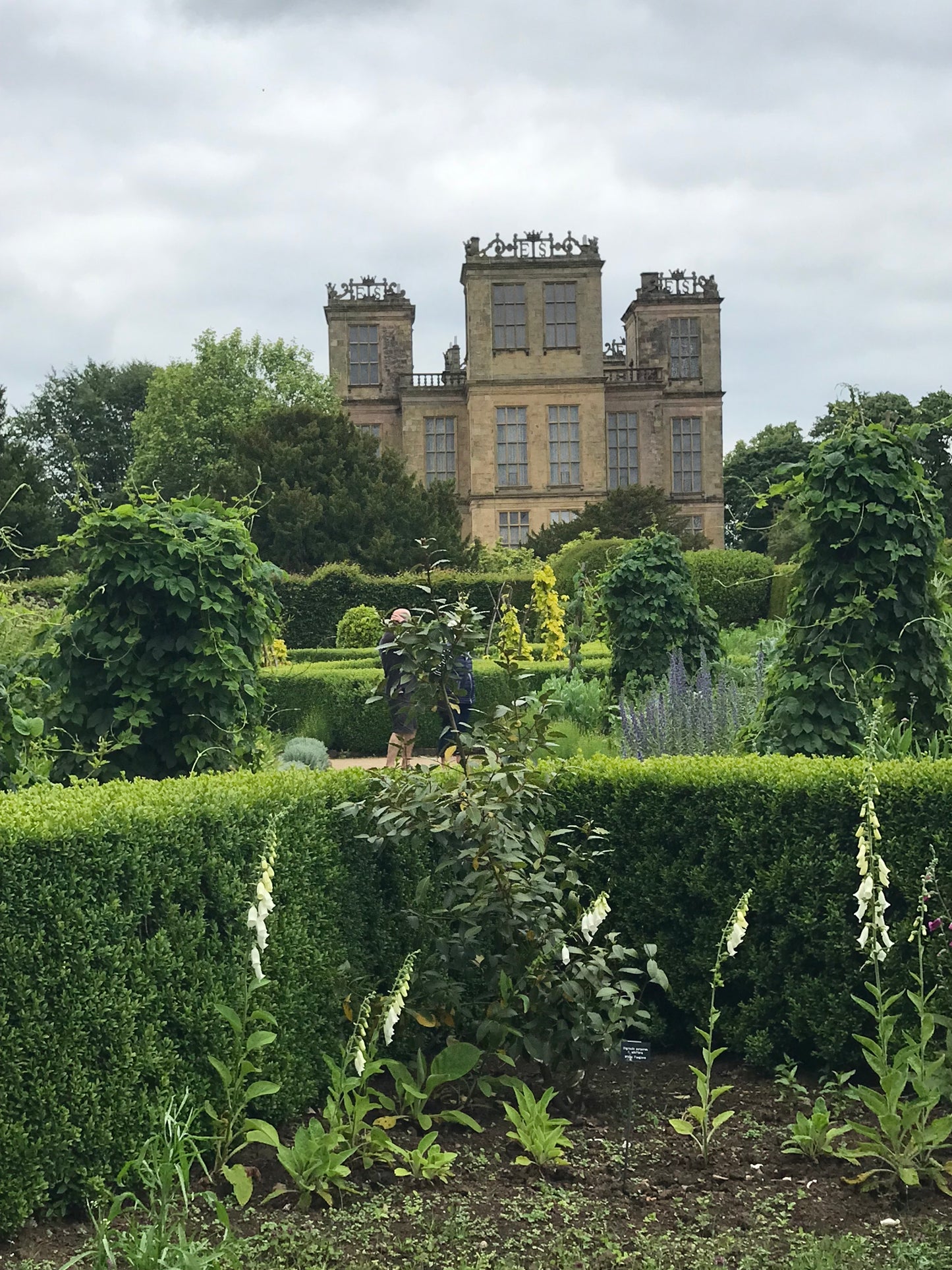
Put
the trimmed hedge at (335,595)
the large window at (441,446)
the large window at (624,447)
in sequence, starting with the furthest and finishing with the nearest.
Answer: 1. the large window at (624,447)
2. the large window at (441,446)
3. the trimmed hedge at (335,595)

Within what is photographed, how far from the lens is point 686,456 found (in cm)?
4178

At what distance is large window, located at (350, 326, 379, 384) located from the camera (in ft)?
140

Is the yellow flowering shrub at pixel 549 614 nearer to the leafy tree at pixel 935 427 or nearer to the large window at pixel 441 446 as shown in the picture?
the leafy tree at pixel 935 427

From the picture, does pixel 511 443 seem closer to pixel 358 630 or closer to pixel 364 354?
pixel 364 354

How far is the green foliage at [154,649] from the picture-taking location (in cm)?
553

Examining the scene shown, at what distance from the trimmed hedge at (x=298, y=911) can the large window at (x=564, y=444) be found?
3486 centimetres

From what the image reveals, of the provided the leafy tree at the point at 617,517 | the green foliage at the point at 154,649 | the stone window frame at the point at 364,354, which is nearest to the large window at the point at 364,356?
the stone window frame at the point at 364,354

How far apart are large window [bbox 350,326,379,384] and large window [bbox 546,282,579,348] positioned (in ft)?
21.5

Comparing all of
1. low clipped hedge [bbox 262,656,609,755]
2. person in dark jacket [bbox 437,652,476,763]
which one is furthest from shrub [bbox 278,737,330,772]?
person in dark jacket [bbox 437,652,476,763]

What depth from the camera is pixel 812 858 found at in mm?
4578

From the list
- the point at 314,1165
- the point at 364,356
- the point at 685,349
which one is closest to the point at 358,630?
the point at 314,1165

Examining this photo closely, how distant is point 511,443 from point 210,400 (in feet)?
33.9

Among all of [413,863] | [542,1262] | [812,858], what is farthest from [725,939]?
[542,1262]

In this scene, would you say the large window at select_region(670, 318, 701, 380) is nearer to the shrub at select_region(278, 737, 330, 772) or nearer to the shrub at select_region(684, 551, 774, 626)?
the shrub at select_region(684, 551, 774, 626)
